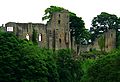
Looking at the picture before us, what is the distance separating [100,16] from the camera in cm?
11119

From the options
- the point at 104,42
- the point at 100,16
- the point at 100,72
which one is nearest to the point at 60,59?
the point at 100,72

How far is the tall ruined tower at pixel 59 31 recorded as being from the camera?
298 ft

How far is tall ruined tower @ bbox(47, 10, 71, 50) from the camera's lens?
90750 millimetres

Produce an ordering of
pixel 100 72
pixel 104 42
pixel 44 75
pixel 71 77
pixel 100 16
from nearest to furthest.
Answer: pixel 100 72, pixel 44 75, pixel 71 77, pixel 104 42, pixel 100 16

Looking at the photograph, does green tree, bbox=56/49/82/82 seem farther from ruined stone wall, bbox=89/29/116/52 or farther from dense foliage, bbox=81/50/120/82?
ruined stone wall, bbox=89/29/116/52

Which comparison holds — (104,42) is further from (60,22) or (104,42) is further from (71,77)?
(71,77)

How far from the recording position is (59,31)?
91.9m

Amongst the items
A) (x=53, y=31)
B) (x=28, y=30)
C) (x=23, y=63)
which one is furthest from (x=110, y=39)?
(x=23, y=63)

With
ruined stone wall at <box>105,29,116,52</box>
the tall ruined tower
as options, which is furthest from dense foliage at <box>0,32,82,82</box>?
ruined stone wall at <box>105,29,116,52</box>

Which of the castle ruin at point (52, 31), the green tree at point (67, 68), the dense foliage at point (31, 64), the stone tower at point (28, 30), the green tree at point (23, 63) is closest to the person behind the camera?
the green tree at point (23, 63)

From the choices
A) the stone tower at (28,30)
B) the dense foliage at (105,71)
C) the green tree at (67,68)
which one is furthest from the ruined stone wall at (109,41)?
the dense foliage at (105,71)

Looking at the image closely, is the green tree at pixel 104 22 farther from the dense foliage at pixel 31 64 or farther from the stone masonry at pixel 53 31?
the dense foliage at pixel 31 64

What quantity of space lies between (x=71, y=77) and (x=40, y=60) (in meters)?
4.92

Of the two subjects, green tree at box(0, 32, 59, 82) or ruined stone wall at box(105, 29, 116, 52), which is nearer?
green tree at box(0, 32, 59, 82)
